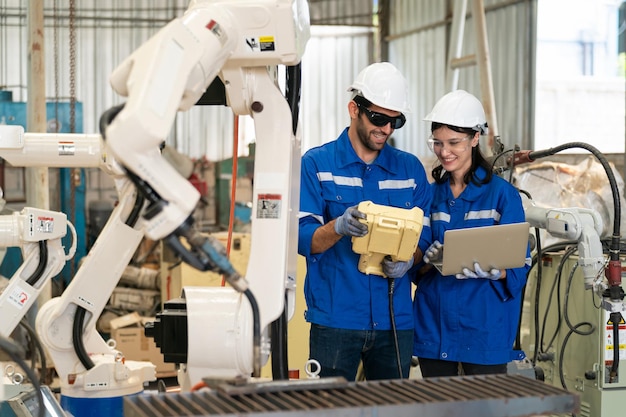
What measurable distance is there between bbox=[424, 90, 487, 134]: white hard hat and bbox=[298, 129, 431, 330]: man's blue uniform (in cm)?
20

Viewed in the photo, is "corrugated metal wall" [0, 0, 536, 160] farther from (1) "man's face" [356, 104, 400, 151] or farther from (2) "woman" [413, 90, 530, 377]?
(1) "man's face" [356, 104, 400, 151]

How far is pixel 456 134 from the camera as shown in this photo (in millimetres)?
3090

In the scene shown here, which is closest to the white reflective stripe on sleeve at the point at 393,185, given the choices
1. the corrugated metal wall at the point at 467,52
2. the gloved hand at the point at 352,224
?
the gloved hand at the point at 352,224

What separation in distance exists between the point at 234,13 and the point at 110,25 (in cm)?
894

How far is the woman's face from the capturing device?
3.08m

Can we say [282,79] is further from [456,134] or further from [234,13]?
[456,134]

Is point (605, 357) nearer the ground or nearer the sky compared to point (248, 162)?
nearer the ground

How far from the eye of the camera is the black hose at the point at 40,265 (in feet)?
11.6

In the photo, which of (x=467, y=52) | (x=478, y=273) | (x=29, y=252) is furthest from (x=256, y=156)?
(x=467, y=52)

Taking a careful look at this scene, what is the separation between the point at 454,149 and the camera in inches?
121

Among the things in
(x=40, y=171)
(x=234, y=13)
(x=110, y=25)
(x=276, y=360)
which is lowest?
(x=276, y=360)

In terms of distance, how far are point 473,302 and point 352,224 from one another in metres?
0.63

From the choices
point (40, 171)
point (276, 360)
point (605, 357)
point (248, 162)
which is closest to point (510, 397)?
point (276, 360)

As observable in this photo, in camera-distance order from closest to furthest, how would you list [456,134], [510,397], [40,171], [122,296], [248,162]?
1. [510,397]
2. [456,134]
3. [40,171]
4. [122,296]
5. [248,162]
